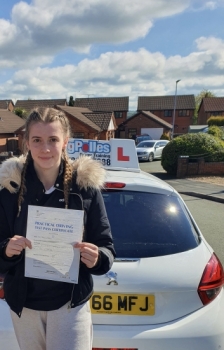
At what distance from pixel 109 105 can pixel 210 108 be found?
19.6 m

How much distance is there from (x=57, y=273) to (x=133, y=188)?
3.59 feet

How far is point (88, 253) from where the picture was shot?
1598 millimetres

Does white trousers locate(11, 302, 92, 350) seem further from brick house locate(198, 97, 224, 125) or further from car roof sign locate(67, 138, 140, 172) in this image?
brick house locate(198, 97, 224, 125)

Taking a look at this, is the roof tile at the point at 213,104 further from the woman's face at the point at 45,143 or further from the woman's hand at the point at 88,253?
the woman's hand at the point at 88,253

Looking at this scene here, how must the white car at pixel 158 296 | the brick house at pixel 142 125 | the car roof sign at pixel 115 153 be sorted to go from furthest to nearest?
the brick house at pixel 142 125 → the car roof sign at pixel 115 153 → the white car at pixel 158 296

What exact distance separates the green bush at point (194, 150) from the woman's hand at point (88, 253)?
651 inches

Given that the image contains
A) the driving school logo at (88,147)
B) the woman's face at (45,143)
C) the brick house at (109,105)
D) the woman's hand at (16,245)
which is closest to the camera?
the woman's hand at (16,245)

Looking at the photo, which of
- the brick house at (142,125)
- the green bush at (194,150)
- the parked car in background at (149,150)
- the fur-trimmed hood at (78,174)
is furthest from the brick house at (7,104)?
the fur-trimmed hood at (78,174)

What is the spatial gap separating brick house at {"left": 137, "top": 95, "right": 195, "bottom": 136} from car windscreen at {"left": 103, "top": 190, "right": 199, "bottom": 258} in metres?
62.5

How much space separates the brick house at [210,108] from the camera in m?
64.7

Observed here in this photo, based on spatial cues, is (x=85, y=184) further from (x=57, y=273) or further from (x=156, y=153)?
(x=156, y=153)

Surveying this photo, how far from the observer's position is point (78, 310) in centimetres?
170

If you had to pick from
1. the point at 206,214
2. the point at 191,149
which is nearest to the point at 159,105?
the point at 191,149

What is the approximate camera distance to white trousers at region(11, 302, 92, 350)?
167 cm
